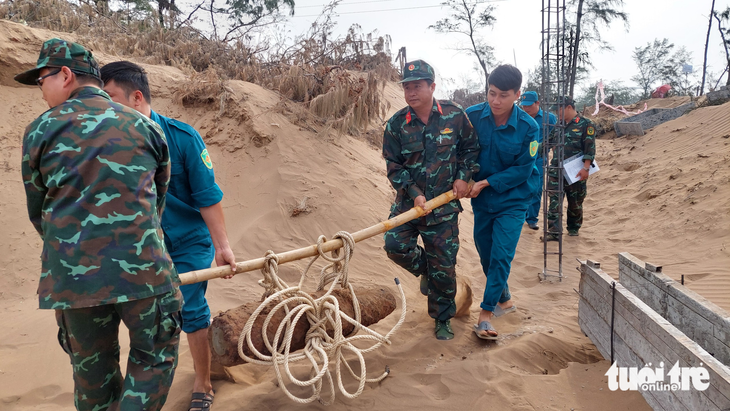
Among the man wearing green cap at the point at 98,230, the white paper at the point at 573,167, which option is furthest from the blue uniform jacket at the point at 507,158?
the white paper at the point at 573,167

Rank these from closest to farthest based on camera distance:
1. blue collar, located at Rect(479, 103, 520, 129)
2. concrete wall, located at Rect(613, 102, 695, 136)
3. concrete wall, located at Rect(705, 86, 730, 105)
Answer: blue collar, located at Rect(479, 103, 520, 129)
concrete wall, located at Rect(705, 86, 730, 105)
concrete wall, located at Rect(613, 102, 695, 136)

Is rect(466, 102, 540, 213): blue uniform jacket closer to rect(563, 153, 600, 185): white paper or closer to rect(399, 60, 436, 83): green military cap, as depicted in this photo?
rect(399, 60, 436, 83): green military cap

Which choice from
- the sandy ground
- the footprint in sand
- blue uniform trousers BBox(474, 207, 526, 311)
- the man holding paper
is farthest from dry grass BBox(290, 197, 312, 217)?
the man holding paper

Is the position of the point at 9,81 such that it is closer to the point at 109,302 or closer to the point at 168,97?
the point at 168,97

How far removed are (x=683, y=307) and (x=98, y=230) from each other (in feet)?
10.0

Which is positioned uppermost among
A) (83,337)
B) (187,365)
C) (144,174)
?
(144,174)

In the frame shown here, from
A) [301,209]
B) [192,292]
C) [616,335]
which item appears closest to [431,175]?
[616,335]

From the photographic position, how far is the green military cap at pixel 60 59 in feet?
5.89

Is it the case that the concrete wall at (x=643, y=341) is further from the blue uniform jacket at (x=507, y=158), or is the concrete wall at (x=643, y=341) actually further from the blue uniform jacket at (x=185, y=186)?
the blue uniform jacket at (x=185, y=186)

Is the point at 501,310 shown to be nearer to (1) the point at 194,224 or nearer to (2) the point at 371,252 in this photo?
(2) the point at 371,252

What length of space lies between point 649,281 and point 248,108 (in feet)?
16.8

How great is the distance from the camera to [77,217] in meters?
1.67

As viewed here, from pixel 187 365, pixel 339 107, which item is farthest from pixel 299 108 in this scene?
pixel 187 365

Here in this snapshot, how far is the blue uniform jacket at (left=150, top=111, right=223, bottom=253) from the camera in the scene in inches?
98.0
